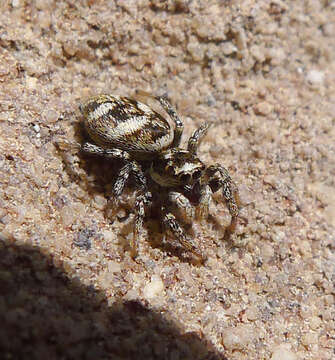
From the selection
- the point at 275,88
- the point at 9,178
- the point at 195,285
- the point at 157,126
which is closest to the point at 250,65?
the point at 275,88

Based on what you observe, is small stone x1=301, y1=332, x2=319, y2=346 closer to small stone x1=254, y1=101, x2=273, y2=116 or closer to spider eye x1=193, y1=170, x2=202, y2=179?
spider eye x1=193, y1=170, x2=202, y2=179

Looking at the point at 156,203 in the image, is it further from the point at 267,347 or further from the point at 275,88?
the point at 275,88

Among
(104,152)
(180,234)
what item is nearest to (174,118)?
(104,152)

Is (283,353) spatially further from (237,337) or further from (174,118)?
(174,118)

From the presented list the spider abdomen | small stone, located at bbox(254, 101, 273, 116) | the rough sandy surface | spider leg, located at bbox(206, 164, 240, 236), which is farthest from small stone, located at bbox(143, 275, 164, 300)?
small stone, located at bbox(254, 101, 273, 116)

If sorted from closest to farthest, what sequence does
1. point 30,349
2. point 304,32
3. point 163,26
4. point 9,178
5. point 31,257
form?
1. point 30,349
2. point 31,257
3. point 9,178
4. point 163,26
5. point 304,32

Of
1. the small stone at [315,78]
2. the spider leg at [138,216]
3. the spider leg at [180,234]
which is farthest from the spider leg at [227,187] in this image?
the small stone at [315,78]
